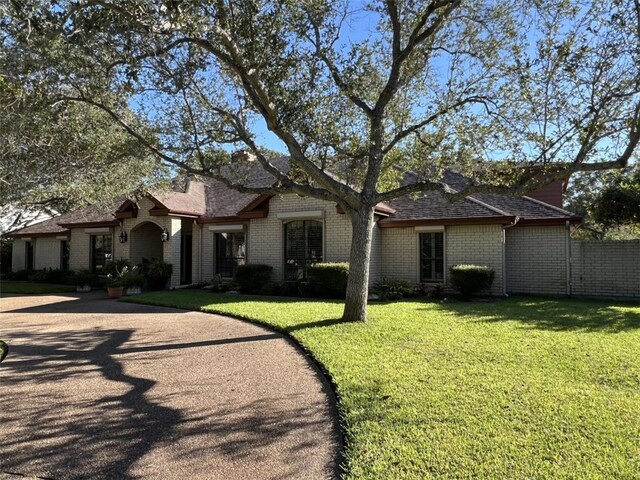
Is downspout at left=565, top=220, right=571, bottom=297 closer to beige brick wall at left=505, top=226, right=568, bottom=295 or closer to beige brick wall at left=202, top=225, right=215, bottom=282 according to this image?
beige brick wall at left=505, top=226, right=568, bottom=295

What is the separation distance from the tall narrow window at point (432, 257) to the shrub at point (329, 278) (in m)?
3.16

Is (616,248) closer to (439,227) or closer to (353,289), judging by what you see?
(439,227)

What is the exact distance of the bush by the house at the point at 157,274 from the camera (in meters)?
16.5

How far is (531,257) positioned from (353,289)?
28.9 ft

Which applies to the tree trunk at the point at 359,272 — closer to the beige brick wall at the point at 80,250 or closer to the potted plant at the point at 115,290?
the potted plant at the point at 115,290

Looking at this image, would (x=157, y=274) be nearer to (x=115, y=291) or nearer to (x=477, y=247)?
(x=115, y=291)

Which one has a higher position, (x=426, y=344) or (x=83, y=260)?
(x=83, y=260)

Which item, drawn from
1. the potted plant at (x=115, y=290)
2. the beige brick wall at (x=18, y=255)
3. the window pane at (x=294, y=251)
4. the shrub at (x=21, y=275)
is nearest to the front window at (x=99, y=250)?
the potted plant at (x=115, y=290)

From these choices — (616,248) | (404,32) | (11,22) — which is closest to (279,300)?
(404,32)

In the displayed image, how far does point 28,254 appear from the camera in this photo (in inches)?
1004

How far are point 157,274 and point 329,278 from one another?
7249 mm

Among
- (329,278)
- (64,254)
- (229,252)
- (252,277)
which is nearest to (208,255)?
(229,252)

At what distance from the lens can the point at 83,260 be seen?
68.2 feet

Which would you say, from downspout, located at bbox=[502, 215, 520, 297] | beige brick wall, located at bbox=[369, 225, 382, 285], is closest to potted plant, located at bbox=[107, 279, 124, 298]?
beige brick wall, located at bbox=[369, 225, 382, 285]
